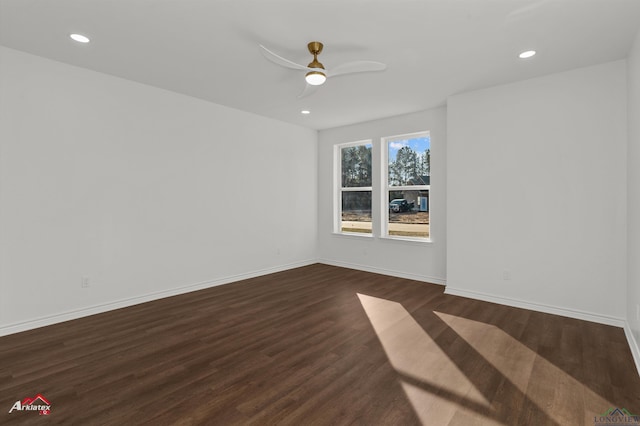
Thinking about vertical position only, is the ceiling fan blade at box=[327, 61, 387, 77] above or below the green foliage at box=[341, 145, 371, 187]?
above

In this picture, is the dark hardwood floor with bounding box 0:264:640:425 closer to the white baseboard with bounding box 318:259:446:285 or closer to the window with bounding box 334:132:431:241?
the white baseboard with bounding box 318:259:446:285

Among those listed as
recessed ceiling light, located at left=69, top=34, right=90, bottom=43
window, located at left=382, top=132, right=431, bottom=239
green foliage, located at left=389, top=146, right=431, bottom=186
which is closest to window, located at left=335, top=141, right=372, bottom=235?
window, located at left=382, top=132, right=431, bottom=239

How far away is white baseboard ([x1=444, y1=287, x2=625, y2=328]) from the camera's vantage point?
129 inches

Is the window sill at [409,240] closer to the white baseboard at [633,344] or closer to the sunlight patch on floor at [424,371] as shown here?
the sunlight patch on floor at [424,371]

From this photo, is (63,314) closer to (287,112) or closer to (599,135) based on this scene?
(287,112)

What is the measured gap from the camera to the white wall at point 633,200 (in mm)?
2551

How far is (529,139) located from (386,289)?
2.67 m

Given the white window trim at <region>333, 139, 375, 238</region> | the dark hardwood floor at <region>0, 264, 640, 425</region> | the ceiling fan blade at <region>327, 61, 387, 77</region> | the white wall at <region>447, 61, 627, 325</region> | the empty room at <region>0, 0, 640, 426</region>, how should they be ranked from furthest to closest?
the white window trim at <region>333, 139, 375, 238</region>, the white wall at <region>447, 61, 627, 325</region>, the ceiling fan blade at <region>327, 61, 387, 77</region>, the empty room at <region>0, 0, 640, 426</region>, the dark hardwood floor at <region>0, 264, 640, 425</region>

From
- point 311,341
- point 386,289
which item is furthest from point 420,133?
point 311,341

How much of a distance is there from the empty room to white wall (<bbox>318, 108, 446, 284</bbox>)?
52mm

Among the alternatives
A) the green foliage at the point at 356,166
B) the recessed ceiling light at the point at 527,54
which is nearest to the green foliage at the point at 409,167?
the green foliage at the point at 356,166

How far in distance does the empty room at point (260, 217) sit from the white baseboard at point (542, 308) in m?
0.03

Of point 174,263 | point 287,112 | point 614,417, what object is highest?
point 287,112

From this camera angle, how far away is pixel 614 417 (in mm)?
1877
